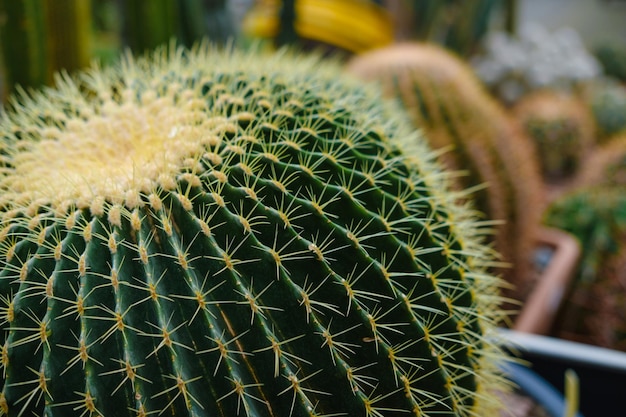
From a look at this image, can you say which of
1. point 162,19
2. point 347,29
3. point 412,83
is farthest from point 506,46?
point 162,19

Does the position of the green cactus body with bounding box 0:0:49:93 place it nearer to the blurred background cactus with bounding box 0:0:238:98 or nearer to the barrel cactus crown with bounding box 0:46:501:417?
the blurred background cactus with bounding box 0:0:238:98

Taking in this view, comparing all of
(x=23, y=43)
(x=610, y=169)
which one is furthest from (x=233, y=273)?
(x=610, y=169)

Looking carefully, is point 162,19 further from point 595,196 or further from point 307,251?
point 595,196

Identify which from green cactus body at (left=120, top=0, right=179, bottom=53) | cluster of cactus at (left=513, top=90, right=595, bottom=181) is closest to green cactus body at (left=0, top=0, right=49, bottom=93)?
green cactus body at (left=120, top=0, right=179, bottom=53)

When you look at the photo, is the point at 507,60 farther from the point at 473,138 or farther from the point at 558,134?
the point at 473,138

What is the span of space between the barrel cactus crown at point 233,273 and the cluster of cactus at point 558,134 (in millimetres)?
2366

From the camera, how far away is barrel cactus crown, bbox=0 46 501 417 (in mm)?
581

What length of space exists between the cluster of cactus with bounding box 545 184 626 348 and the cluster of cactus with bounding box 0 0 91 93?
4.11ft

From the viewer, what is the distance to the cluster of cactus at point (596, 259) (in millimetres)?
1481

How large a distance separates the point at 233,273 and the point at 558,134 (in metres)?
2.63

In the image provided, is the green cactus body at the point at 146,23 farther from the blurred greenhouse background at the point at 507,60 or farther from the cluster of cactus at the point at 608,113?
the cluster of cactus at the point at 608,113

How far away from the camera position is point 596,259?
174 cm

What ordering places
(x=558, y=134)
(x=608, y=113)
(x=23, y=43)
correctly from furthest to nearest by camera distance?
(x=608, y=113), (x=558, y=134), (x=23, y=43)

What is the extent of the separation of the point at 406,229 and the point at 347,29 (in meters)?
2.38
